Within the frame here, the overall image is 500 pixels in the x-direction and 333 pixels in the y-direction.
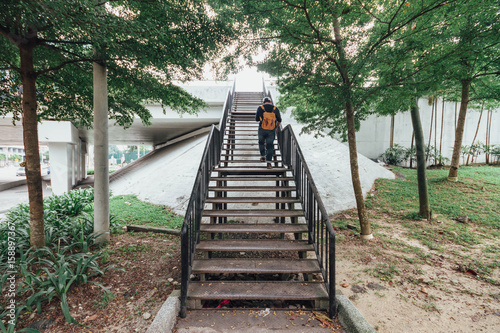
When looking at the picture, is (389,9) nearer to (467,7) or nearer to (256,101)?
(467,7)

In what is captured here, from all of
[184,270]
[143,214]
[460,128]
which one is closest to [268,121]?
[184,270]

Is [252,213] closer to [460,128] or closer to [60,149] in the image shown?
[460,128]

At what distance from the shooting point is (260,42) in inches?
188

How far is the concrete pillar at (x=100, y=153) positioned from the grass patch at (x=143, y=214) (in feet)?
3.94

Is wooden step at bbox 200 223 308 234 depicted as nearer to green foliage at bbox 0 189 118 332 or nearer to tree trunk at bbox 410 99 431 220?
green foliage at bbox 0 189 118 332

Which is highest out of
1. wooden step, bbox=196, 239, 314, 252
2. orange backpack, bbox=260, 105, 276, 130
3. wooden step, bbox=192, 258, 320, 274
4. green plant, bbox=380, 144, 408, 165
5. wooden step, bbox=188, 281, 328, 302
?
orange backpack, bbox=260, 105, 276, 130

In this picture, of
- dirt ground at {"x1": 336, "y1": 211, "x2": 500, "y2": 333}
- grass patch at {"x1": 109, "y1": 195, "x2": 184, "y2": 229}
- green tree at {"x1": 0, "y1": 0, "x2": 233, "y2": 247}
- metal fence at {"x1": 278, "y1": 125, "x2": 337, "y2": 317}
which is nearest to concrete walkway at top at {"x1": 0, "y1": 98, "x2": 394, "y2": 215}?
grass patch at {"x1": 109, "y1": 195, "x2": 184, "y2": 229}

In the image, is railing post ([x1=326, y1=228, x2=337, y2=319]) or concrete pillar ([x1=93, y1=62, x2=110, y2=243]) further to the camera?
concrete pillar ([x1=93, y1=62, x2=110, y2=243])

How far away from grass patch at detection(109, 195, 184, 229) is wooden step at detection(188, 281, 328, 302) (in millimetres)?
3301

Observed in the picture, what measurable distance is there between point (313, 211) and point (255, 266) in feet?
3.92

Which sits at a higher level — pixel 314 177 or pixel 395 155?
pixel 395 155

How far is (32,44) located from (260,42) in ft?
12.5

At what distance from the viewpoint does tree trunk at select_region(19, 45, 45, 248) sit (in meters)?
3.41

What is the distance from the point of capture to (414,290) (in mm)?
3338
